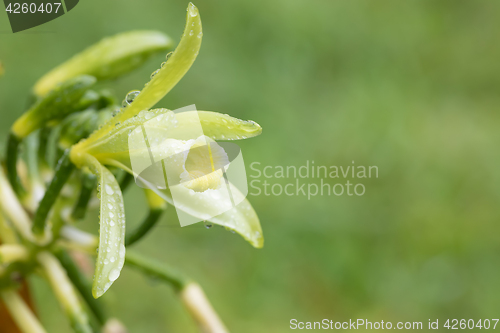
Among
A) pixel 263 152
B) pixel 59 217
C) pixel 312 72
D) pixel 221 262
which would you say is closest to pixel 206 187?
pixel 59 217

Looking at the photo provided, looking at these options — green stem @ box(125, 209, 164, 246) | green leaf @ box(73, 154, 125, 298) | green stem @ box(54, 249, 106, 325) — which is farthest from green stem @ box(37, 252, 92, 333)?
green leaf @ box(73, 154, 125, 298)

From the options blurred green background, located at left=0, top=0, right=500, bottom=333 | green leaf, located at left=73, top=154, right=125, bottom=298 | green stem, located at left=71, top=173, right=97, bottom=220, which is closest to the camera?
green leaf, located at left=73, top=154, right=125, bottom=298

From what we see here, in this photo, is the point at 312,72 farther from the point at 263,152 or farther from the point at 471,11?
the point at 471,11

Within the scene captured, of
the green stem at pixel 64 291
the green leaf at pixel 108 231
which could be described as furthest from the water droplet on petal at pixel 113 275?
the green stem at pixel 64 291

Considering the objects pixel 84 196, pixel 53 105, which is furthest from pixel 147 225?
pixel 53 105

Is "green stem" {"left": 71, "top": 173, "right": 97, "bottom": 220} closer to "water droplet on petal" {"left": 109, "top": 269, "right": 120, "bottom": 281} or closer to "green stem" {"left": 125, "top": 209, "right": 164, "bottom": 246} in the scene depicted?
"green stem" {"left": 125, "top": 209, "right": 164, "bottom": 246}

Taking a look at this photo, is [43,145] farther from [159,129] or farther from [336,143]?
[336,143]
